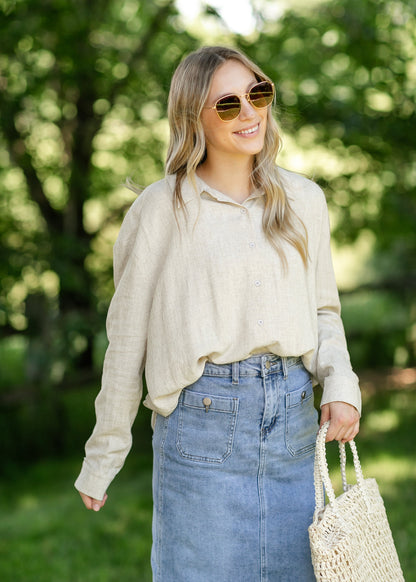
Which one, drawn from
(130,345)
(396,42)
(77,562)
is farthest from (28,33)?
(130,345)

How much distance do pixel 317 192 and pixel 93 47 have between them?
4190 mm

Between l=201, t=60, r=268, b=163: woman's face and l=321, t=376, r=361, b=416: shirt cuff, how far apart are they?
0.64 m

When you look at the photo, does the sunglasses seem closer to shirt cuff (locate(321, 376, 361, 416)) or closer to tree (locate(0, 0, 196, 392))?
shirt cuff (locate(321, 376, 361, 416))

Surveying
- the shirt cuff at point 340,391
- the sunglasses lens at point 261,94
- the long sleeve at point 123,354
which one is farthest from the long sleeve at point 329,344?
the long sleeve at point 123,354

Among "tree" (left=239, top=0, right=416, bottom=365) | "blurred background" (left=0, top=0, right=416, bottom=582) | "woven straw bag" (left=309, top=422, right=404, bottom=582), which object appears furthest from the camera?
"tree" (left=239, top=0, right=416, bottom=365)

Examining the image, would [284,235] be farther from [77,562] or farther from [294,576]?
[77,562]

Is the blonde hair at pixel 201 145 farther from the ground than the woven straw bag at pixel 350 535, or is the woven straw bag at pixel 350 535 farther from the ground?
the blonde hair at pixel 201 145

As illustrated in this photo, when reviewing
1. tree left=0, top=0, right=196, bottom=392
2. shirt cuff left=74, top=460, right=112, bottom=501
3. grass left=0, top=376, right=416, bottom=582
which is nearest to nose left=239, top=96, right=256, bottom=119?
shirt cuff left=74, top=460, right=112, bottom=501

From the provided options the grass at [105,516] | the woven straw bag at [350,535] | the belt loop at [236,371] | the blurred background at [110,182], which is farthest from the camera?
the blurred background at [110,182]

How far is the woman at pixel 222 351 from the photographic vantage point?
1916 millimetres

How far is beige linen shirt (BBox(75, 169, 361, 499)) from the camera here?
1.91m

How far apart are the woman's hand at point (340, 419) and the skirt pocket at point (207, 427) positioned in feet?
0.82

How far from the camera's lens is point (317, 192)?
2160 mm

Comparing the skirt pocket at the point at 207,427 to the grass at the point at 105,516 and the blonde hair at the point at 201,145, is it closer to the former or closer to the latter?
the blonde hair at the point at 201,145
